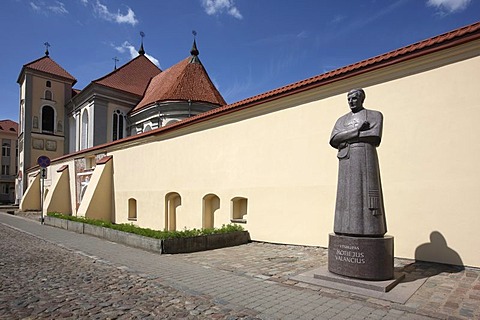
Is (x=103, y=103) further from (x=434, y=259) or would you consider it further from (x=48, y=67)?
(x=434, y=259)

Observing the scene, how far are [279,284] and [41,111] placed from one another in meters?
35.5

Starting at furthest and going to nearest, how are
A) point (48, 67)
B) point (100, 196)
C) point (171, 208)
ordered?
point (48, 67)
point (100, 196)
point (171, 208)

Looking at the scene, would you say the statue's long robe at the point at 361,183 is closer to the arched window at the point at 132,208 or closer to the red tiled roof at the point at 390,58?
the red tiled roof at the point at 390,58

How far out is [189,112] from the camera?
24.1m

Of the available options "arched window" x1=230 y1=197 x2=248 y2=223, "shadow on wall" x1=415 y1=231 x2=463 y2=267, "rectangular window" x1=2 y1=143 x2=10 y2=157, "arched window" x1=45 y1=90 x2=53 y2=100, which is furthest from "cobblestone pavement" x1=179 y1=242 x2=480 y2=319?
"rectangular window" x1=2 y1=143 x2=10 y2=157

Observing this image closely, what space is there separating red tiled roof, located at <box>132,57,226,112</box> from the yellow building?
33.5 ft

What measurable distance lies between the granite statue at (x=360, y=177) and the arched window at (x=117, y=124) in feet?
90.2

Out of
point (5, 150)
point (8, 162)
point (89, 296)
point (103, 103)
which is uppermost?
point (103, 103)

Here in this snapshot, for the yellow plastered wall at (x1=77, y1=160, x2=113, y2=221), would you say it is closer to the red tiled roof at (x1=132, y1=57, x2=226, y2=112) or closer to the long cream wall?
the long cream wall

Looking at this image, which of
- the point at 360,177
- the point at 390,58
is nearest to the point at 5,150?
the point at 390,58

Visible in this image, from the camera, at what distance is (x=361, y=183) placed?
211 inches

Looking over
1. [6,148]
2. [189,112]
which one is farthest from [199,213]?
[6,148]

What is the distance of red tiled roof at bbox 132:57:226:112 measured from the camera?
2478 centimetres

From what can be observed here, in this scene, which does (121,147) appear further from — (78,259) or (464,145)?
(464,145)
